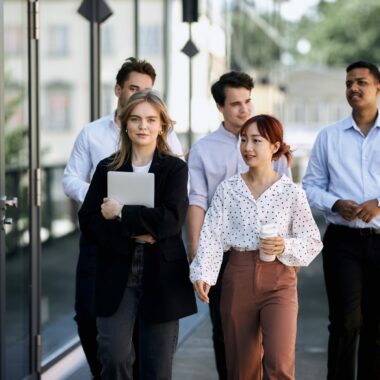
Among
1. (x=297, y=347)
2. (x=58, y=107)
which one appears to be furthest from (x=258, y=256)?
(x=58, y=107)

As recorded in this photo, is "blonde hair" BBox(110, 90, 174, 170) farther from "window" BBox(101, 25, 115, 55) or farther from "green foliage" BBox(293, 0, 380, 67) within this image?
"green foliage" BBox(293, 0, 380, 67)

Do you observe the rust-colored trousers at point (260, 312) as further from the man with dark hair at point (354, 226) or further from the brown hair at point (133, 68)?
the brown hair at point (133, 68)

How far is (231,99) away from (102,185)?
124cm

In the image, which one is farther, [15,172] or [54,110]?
[54,110]

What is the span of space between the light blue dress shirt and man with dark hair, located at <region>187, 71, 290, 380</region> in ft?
1.05

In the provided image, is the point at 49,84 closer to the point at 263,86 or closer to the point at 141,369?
the point at 263,86

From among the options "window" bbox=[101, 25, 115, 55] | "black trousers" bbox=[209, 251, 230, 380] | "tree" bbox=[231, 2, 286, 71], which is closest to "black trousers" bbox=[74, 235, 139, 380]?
"black trousers" bbox=[209, 251, 230, 380]

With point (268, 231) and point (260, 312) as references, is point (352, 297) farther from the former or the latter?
point (268, 231)

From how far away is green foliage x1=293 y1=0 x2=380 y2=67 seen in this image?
66.2 metres

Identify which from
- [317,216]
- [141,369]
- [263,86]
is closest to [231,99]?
[141,369]

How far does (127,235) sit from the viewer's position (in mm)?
4031

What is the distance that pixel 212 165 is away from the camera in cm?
518

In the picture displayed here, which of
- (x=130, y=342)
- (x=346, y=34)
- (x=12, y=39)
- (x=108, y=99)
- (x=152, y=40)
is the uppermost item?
(x=346, y=34)

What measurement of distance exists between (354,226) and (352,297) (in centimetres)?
37
